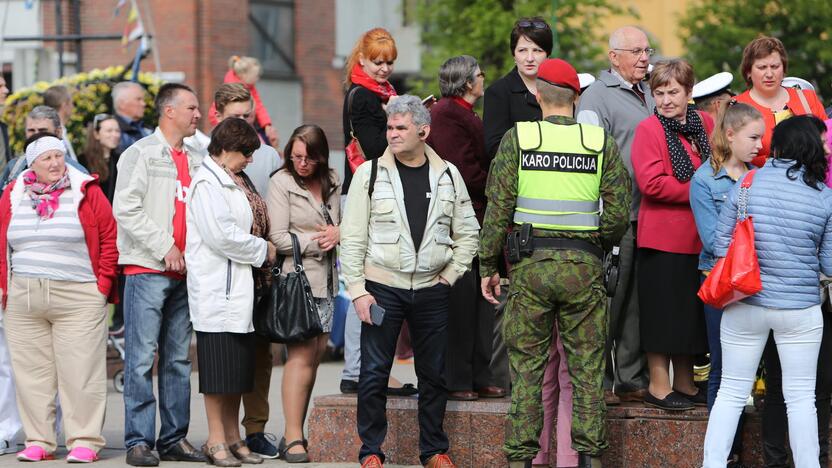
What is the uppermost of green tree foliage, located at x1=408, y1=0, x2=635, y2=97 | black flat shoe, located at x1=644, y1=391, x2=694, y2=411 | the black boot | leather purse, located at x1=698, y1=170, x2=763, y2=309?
green tree foliage, located at x1=408, y1=0, x2=635, y2=97

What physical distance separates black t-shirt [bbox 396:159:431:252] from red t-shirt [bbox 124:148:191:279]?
58.9 inches

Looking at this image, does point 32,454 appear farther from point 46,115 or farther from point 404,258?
point 404,258

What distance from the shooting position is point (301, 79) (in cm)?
2666

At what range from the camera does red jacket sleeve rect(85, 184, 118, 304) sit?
8969 mm

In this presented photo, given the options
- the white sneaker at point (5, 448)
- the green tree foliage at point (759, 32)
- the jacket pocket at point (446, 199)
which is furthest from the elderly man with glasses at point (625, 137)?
the green tree foliage at point (759, 32)

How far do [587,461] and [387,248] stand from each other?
5.08ft

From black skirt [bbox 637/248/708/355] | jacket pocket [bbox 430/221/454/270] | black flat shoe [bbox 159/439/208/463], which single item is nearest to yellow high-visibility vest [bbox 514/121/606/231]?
jacket pocket [bbox 430/221/454/270]

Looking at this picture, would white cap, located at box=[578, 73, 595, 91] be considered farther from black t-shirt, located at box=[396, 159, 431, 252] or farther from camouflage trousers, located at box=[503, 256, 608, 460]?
camouflage trousers, located at box=[503, 256, 608, 460]

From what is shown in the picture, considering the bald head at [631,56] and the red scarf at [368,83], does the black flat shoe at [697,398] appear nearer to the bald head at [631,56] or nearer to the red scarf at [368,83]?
the bald head at [631,56]

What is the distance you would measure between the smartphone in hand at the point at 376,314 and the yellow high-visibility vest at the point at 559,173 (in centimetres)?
92

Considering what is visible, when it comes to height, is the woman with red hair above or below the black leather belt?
above

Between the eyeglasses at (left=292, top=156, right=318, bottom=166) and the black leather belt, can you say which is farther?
the eyeglasses at (left=292, top=156, right=318, bottom=166)

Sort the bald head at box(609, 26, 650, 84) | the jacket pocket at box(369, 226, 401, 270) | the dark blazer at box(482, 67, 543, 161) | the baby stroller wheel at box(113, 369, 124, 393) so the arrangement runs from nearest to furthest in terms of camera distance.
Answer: the jacket pocket at box(369, 226, 401, 270) → the bald head at box(609, 26, 650, 84) → the dark blazer at box(482, 67, 543, 161) → the baby stroller wheel at box(113, 369, 124, 393)

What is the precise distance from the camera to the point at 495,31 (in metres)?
22.0
